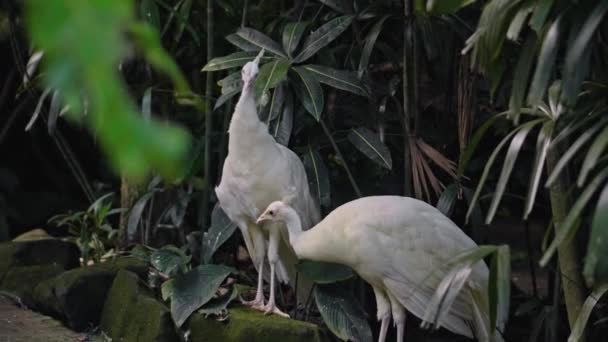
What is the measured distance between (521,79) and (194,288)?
2271 mm

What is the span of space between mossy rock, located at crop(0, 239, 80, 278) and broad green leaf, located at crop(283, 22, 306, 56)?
2.03 m

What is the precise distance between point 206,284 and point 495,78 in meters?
2.09

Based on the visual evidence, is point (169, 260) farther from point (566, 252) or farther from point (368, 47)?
point (566, 252)

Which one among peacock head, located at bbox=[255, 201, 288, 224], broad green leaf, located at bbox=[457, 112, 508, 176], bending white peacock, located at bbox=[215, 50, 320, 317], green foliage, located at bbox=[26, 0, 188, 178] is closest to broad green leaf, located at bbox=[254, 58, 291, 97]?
bending white peacock, located at bbox=[215, 50, 320, 317]

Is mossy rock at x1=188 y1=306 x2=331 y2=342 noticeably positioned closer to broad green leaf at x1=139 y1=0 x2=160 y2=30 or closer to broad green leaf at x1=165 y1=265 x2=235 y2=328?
broad green leaf at x1=165 y1=265 x2=235 y2=328

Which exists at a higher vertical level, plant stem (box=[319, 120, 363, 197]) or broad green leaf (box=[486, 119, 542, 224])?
broad green leaf (box=[486, 119, 542, 224])

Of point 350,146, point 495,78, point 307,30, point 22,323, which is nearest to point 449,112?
point 350,146

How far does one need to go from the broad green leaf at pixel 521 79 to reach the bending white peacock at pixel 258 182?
1.59 m

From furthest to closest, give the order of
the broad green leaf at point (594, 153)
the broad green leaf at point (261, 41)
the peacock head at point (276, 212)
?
the broad green leaf at point (261, 41), the peacock head at point (276, 212), the broad green leaf at point (594, 153)

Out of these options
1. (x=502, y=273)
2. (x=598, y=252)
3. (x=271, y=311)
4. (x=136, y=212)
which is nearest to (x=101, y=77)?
(x=598, y=252)

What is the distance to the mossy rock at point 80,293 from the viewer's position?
5.07 metres

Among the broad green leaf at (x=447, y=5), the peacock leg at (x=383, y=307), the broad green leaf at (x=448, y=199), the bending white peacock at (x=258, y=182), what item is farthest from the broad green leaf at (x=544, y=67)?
the broad green leaf at (x=448, y=199)

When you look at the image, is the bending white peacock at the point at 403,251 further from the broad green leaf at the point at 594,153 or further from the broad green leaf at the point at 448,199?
the broad green leaf at the point at 594,153

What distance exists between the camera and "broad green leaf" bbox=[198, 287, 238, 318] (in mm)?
4629
